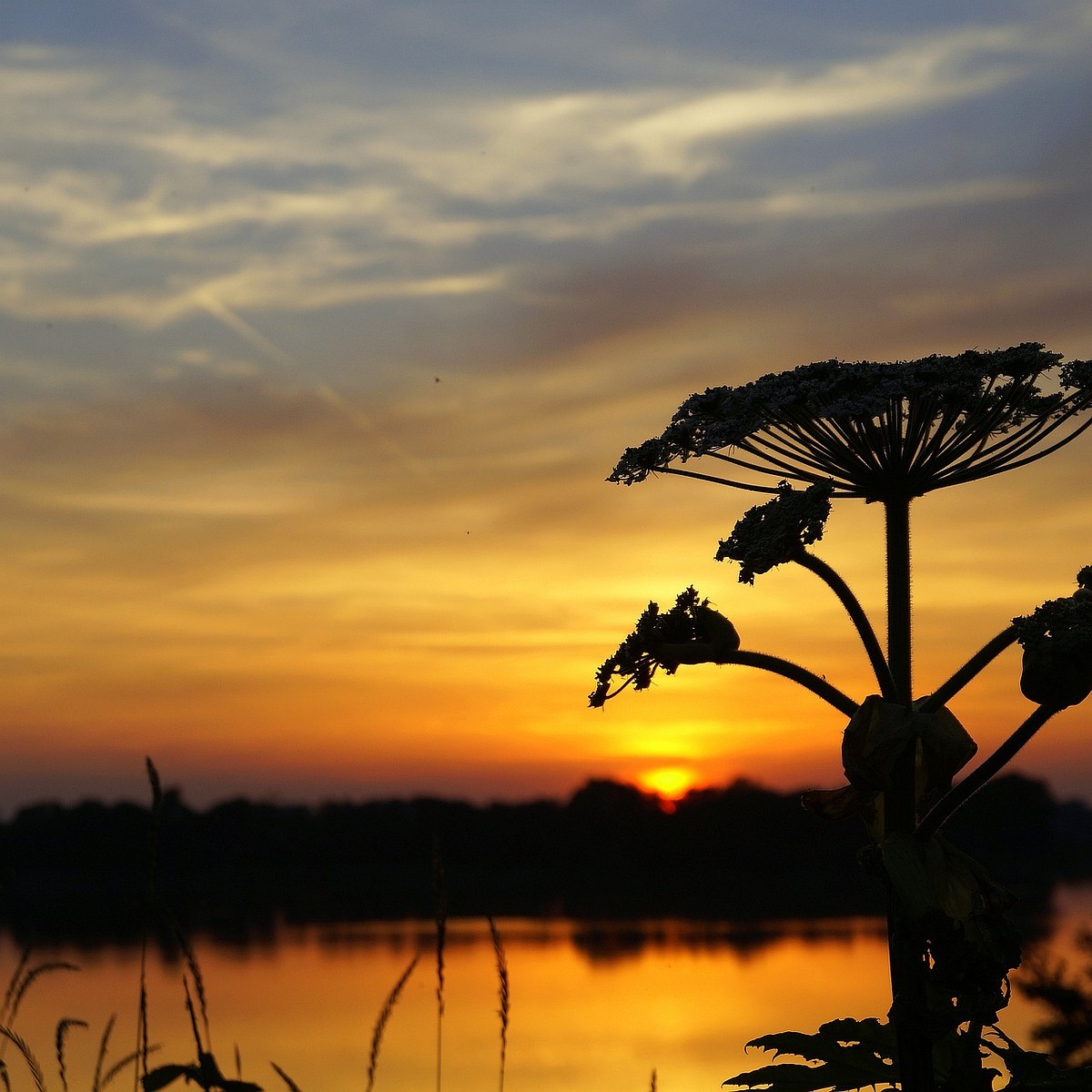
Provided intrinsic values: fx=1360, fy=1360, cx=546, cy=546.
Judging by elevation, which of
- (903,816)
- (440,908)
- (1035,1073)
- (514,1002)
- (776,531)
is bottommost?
(514,1002)

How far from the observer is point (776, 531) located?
665cm

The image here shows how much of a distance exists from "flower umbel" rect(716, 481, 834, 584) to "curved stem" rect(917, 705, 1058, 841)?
1.31 meters

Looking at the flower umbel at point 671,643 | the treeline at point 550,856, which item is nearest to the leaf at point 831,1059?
the flower umbel at point 671,643

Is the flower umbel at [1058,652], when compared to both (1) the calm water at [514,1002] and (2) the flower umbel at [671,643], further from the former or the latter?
(1) the calm water at [514,1002]

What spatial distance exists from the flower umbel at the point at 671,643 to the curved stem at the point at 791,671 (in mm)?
62

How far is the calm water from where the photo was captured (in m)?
50.4

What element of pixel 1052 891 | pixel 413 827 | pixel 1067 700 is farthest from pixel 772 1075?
pixel 1052 891

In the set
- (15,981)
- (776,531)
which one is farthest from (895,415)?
(15,981)

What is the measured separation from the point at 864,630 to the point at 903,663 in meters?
0.32

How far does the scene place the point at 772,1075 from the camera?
6422 mm

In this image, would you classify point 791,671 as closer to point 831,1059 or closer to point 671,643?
point 671,643

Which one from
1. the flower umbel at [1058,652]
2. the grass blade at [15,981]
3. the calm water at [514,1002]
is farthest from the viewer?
the calm water at [514,1002]

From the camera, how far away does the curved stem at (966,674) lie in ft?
21.9

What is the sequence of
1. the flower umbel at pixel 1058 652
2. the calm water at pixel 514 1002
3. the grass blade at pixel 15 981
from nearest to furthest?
the flower umbel at pixel 1058 652
the grass blade at pixel 15 981
the calm water at pixel 514 1002
